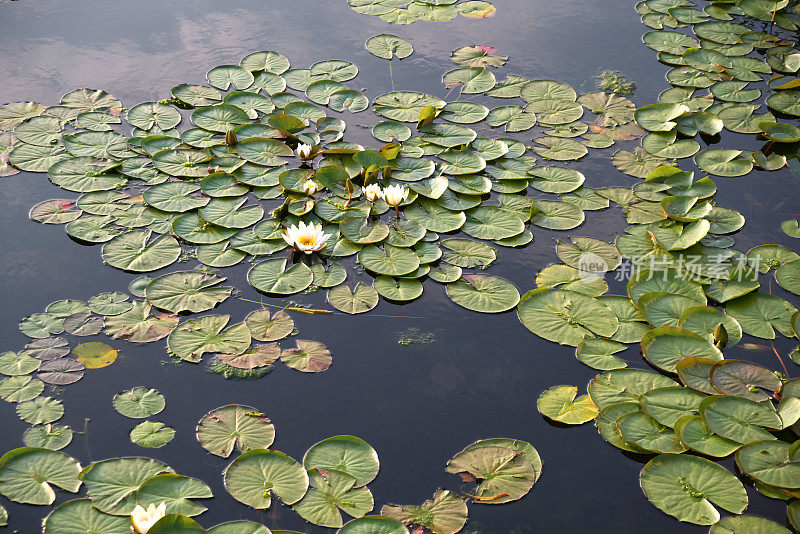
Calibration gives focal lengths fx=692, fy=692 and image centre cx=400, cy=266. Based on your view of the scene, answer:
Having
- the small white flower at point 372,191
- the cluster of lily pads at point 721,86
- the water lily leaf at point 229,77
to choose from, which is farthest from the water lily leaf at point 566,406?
the water lily leaf at point 229,77

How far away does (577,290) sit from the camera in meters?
3.36

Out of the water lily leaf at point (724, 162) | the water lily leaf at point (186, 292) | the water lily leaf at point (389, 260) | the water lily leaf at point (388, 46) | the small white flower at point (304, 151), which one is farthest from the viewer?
the water lily leaf at point (388, 46)

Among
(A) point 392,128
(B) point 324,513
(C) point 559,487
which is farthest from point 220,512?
(A) point 392,128

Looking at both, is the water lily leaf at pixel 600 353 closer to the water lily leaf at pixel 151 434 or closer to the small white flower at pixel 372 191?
the small white flower at pixel 372 191

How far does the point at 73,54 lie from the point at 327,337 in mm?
3352

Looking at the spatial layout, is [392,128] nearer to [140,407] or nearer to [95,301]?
[95,301]

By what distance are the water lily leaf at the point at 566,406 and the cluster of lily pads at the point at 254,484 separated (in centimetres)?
21

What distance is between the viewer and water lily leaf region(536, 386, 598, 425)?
9.18 feet

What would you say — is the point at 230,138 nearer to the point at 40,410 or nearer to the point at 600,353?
the point at 40,410

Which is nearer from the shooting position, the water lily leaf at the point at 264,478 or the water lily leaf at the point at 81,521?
the water lily leaf at the point at 81,521

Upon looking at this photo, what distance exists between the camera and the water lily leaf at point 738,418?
2.67m

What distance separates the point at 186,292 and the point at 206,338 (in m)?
0.32

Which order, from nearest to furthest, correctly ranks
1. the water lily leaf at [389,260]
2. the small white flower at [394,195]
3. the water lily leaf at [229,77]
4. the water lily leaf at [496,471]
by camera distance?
the water lily leaf at [496,471], the water lily leaf at [389,260], the small white flower at [394,195], the water lily leaf at [229,77]

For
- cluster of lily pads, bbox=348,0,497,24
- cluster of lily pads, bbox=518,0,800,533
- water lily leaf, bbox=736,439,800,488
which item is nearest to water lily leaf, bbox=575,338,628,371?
cluster of lily pads, bbox=518,0,800,533
